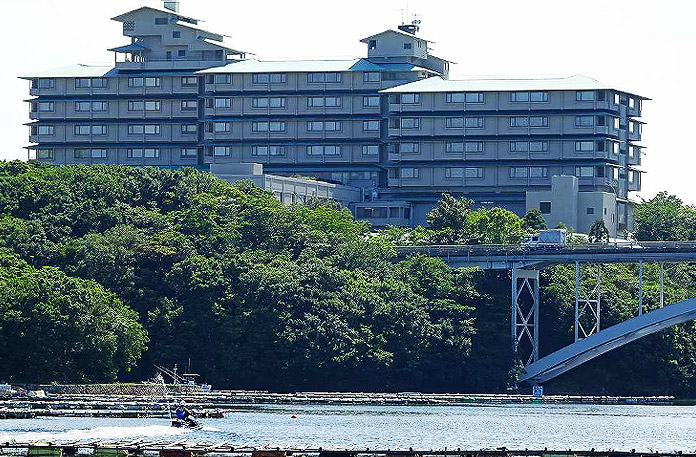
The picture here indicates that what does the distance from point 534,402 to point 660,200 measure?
6130cm

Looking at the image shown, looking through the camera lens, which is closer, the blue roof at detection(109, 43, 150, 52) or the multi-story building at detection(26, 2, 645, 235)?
the multi-story building at detection(26, 2, 645, 235)

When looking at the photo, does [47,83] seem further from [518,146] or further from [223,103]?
[518,146]

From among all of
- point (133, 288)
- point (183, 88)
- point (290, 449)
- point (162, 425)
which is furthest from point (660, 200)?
point (290, 449)

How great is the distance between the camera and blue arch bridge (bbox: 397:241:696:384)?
132 m

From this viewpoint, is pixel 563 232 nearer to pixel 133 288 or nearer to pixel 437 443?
pixel 133 288

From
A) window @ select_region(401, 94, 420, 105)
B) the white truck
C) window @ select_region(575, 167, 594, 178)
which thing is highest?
window @ select_region(401, 94, 420, 105)

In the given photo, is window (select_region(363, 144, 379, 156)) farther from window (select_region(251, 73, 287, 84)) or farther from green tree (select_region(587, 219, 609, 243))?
green tree (select_region(587, 219, 609, 243))

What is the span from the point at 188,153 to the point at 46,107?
50.1 feet

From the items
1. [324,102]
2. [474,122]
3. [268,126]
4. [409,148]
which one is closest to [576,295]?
[474,122]

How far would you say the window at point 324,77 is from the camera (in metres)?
182

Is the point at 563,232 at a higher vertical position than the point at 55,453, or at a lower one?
higher

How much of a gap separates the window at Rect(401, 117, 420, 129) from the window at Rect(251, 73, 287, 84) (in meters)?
12.9

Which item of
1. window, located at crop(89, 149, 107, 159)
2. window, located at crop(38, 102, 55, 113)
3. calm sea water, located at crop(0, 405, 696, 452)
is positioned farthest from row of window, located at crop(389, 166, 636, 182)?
calm sea water, located at crop(0, 405, 696, 452)

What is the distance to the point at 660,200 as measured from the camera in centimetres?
18900
